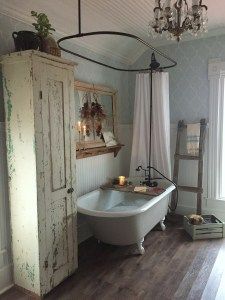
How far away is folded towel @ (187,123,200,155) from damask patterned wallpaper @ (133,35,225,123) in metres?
0.15

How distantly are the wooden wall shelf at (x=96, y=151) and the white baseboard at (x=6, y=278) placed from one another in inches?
54.9

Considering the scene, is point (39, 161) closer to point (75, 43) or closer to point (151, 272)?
point (151, 272)

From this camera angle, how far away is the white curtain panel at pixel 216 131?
3.79 m

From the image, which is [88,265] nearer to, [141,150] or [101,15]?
[141,150]

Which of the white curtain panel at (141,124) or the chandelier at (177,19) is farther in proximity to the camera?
the white curtain panel at (141,124)

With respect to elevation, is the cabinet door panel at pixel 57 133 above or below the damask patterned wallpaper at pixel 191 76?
below

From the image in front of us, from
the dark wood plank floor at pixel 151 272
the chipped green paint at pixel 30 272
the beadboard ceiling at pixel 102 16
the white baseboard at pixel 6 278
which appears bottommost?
the dark wood plank floor at pixel 151 272

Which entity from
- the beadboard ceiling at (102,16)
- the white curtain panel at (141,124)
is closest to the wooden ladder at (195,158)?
the white curtain panel at (141,124)

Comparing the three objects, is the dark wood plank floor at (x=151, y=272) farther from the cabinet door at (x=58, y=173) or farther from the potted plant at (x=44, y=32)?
the potted plant at (x=44, y=32)

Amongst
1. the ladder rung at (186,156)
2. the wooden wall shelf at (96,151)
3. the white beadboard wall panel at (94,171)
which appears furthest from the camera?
the ladder rung at (186,156)

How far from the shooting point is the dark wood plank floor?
2393 millimetres

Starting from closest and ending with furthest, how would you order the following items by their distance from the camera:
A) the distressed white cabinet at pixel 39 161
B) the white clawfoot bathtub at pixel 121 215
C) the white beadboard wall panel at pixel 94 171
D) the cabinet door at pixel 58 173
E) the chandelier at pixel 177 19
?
the chandelier at pixel 177 19 → the distressed white cabinet at pixel 39 161 → the cabinet door at pixel 58 173 → the white clawfoot bathtub at pixel 121 215 → the white beadboard wall panel at pixel 94 171

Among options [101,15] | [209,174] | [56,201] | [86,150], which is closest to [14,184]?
[56,201]

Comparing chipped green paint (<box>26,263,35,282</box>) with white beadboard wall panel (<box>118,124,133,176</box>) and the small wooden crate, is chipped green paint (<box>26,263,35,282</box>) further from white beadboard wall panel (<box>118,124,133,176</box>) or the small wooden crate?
white beadboard wall panel (<box>118,124,133,176</box>)
